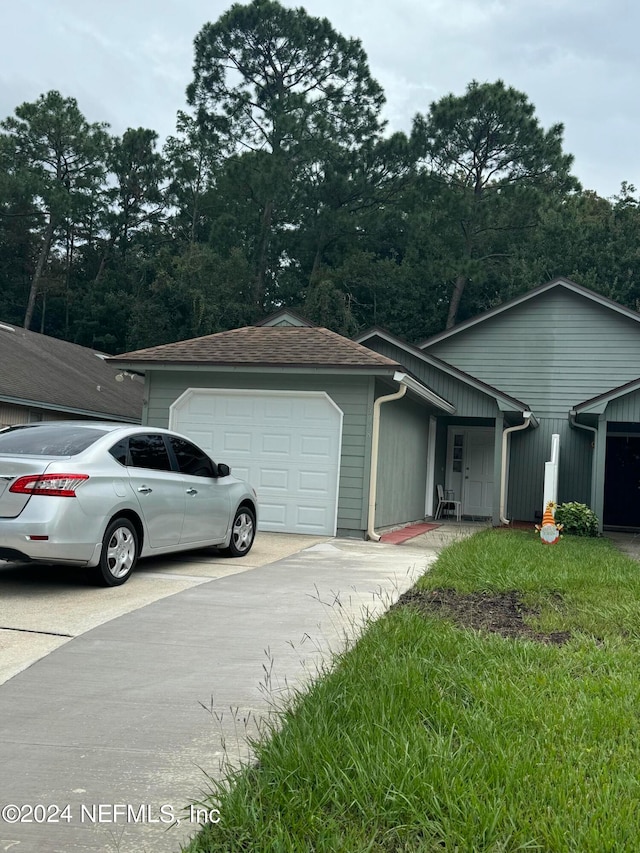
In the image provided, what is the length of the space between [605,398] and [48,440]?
35.8 ft

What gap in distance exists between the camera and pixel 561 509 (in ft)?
51.3

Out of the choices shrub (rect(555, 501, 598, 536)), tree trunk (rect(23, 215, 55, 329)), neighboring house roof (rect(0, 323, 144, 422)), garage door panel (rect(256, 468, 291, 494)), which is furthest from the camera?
tree trunk (rect(23, 215, 55, 329))

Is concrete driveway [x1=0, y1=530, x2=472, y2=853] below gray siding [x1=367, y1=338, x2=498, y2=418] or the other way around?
below

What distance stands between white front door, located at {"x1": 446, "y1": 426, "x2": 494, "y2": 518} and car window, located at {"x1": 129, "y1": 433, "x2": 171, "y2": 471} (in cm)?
1286

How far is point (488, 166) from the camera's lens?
3566 cm

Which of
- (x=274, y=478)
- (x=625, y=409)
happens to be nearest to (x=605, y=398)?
(x=625, y=409)

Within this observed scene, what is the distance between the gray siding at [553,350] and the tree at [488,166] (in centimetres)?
1392

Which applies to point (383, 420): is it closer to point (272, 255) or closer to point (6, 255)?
point (272, 255)

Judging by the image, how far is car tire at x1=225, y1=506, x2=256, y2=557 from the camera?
955 centimetres

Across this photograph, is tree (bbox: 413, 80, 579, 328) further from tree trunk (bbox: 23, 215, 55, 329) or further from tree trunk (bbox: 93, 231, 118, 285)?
tree trunk (bbox: 23, 215, 55, 329)

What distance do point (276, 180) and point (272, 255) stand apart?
452 cm

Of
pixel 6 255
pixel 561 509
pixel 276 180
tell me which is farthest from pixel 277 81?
pixel 561 509

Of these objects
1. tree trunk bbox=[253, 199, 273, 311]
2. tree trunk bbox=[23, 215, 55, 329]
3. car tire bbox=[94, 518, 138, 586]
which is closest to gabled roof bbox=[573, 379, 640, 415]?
car tire bbox=[94, 518, 138, 586]

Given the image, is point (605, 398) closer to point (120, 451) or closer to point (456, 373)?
point (456, 373)
